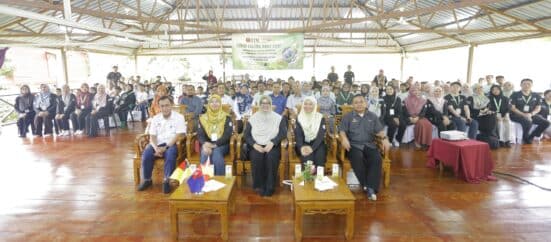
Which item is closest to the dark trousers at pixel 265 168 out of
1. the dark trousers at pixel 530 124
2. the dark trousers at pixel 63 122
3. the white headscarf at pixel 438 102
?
the white headscarf at pixel 438 102

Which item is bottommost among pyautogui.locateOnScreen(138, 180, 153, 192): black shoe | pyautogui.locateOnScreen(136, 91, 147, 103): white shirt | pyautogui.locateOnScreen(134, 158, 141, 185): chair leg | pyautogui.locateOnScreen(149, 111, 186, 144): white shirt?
pyautogui.locateOnScreen(138, 180, 153, 192): black shoe

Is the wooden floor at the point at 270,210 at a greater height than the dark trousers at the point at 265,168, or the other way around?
the dark trousers at the point at 265,168

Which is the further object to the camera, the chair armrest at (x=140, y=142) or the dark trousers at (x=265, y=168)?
the chair armrest at (x=140, y=142)

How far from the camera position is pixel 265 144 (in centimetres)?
345

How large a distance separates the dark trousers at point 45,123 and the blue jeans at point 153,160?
447cm

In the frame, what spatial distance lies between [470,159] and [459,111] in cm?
195

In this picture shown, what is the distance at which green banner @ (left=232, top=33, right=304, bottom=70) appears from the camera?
7.60 m

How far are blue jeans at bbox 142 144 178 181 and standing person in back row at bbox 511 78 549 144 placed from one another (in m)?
5.95

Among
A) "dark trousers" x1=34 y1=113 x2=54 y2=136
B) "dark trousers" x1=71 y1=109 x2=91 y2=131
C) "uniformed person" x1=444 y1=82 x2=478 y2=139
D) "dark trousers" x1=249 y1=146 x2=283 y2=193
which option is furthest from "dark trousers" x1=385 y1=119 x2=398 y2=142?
"dark trousers" x1=34 y1=113 x2=54 y2=136

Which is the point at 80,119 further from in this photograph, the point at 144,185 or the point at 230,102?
the point at 144,185

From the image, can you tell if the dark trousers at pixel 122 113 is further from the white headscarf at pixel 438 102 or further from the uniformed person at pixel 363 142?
the white headscarf at pixel 438 102

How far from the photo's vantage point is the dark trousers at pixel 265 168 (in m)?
3.32

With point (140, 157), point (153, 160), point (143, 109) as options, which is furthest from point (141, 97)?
point (153, 160)

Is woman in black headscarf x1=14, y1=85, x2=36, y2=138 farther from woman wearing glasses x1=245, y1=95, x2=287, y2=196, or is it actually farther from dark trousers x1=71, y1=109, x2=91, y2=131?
woman wearing glasses x1=245, y1=95, x2=287, y2=196
